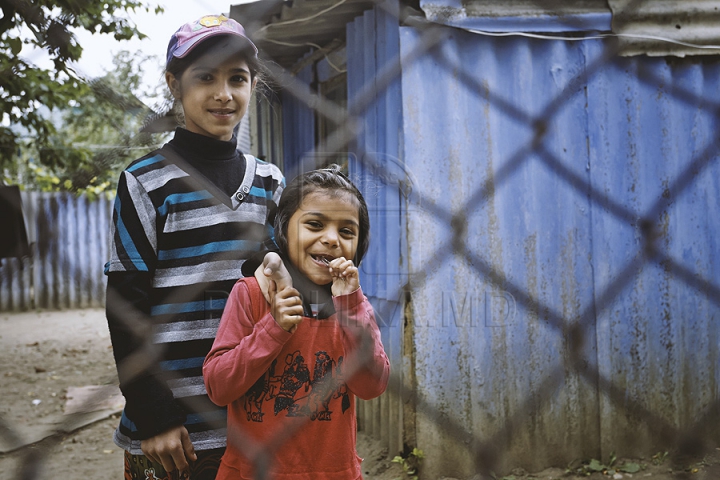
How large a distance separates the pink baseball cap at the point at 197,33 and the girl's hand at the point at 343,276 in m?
0.64

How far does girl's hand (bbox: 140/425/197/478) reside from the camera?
124 cm

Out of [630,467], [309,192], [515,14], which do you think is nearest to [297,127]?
[515,14]

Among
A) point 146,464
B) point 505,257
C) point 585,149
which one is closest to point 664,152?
point 585,149

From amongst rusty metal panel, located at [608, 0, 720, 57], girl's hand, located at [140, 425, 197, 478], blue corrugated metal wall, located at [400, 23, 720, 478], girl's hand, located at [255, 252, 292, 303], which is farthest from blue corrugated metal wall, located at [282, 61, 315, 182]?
girl's hand, located at [255, 252, 292, 303]

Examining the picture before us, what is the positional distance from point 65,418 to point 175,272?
16.7 inches

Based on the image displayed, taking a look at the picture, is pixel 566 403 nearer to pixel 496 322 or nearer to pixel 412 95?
pixel 496 322

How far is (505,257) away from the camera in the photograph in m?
3.04

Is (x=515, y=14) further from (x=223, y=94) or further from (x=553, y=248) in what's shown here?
(x=223, y=94)

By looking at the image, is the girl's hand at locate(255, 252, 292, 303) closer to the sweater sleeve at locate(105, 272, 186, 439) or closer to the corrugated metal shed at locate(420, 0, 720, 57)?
the sweater sleeve at locate(105, 272, 186, 439)

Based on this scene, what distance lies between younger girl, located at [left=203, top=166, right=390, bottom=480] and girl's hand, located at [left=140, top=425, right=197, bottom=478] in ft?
0.34

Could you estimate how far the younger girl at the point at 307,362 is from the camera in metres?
1.12

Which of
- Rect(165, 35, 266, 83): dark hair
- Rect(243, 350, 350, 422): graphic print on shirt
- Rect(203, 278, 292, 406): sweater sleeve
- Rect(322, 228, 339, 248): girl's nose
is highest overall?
Rect(165, 35, 266, 83): dark hair

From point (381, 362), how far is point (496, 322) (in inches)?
80.6

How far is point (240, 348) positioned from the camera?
1.08 meters
